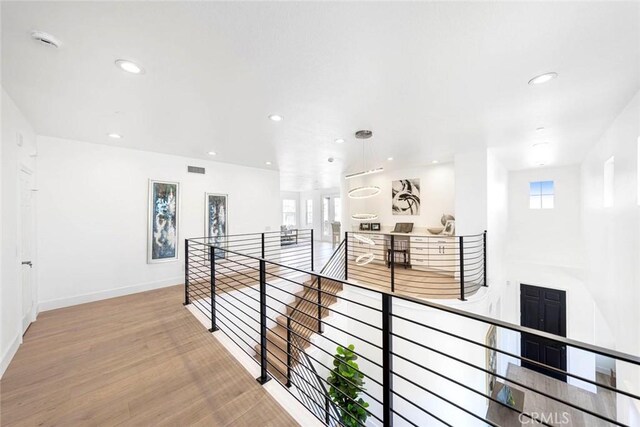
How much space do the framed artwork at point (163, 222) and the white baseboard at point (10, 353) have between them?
6.57 feet

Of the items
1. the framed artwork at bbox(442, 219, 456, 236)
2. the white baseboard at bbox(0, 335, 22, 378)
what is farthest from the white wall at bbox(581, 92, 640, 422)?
the white baseboard at bbox(0, 335, 22, 378)

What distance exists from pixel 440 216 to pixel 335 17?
552 cm

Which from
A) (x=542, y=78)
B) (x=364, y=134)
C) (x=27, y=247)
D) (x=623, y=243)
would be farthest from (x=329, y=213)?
(x=542, y=78)

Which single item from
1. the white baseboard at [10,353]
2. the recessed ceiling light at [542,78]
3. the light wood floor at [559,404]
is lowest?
the light wood floor at [559,404]

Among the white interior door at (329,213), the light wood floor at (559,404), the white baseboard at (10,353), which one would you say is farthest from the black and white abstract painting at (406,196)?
the white baseboard at (10,353)

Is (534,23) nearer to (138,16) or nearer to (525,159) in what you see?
(138,16)

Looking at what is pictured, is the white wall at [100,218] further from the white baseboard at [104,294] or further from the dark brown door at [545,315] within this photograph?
the dark brown door at [545,315]

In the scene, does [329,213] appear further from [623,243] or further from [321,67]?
[321,67]

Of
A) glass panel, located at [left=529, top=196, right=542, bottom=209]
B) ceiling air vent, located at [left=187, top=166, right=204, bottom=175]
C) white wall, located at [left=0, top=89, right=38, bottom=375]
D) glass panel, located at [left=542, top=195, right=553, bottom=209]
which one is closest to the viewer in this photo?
white wall, located at [left=0, top=89, right=38, bottom=375]

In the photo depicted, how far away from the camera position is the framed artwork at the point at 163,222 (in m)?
4.66

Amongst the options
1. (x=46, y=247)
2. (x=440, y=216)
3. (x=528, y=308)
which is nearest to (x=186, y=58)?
(x=46, y=247)

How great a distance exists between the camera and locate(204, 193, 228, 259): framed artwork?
538cm

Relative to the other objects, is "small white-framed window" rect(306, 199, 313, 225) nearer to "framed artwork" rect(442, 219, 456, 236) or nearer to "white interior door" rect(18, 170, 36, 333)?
"framed artwork" rect(442, 219, 456, 236)

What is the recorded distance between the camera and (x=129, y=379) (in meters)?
2.23
